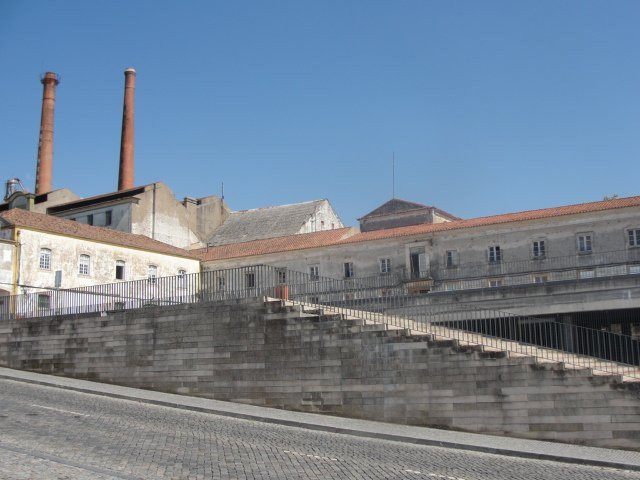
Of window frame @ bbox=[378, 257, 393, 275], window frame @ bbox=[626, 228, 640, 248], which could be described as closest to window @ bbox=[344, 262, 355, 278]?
window frame @ bbox=[378, 257, 393, 275]

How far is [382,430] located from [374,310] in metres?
4.96

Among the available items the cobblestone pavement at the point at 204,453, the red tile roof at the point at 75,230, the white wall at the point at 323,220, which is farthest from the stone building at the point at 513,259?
the cobblestone pavement at the point at 204,453

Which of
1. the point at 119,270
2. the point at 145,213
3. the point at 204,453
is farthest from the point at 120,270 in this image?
the point at 204,453

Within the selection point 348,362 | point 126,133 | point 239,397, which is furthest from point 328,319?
point 126,133

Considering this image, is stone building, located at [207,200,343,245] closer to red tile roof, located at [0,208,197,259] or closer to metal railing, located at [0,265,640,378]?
red tile roof, located at [0,208,197,259]

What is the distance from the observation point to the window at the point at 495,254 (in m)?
41.2

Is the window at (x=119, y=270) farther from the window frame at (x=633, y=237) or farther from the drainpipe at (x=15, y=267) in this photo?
the window frame at (x=633, y=237)

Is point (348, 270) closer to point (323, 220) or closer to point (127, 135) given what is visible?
point (323, 220)

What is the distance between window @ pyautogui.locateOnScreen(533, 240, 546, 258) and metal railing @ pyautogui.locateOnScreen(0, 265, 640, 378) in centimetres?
1175

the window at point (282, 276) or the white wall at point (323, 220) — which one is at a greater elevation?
the white wall at point (323, 220)

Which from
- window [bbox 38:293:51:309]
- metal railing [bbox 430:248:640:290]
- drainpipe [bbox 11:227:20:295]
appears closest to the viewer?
window [bbox 38:293:51:309]

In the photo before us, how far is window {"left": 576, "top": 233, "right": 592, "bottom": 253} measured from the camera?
38.9m

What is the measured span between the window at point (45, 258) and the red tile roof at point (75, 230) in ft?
3.59

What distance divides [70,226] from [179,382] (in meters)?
22.2
